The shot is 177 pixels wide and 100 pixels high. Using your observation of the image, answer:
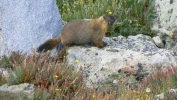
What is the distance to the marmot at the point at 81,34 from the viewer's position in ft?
32.8

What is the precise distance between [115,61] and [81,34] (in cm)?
93

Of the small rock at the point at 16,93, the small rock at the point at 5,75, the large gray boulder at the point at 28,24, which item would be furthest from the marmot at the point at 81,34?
the small rock at the point at 16,93

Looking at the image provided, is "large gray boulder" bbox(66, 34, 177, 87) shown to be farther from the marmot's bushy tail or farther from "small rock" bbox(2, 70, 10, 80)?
"small rock" bbox(2, 70, 10, 80)

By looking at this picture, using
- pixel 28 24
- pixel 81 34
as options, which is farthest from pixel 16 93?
pixel 28 24

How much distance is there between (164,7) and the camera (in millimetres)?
11758

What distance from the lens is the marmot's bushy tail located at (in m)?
9.96

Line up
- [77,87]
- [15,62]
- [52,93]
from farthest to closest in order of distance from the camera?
[15,62]
[77,87]
[52,93]

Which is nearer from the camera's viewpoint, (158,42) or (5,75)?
(5,75)

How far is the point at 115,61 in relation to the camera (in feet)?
31.5

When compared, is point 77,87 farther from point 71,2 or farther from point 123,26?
point 71,2

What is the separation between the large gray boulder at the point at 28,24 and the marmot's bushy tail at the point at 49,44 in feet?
0.99

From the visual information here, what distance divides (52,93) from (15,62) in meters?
1.46

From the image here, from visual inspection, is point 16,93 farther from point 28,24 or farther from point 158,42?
point 158,42

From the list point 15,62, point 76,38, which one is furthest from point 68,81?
point 76,38
